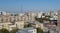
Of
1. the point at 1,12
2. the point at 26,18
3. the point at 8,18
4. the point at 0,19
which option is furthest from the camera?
the point at 1,12

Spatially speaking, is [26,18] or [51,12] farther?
[51,12]

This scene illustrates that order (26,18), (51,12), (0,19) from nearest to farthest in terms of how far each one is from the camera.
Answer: (0,19)
(26,18)
(51,12)

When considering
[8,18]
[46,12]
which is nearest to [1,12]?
[8,18]

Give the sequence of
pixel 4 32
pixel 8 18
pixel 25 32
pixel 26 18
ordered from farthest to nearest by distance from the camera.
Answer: pixel 26 18 < pixel 8 18 < pixel 4 32 < pixel 25 32

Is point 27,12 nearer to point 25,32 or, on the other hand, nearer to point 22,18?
point 22,18

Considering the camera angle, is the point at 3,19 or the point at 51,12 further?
the point at 51,12

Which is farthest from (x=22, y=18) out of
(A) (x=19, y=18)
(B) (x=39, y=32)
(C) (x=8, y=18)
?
(B) (x=39, y=32)

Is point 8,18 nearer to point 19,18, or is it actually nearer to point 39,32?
point 19,18

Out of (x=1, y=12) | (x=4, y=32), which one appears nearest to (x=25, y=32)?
(x=4, y=32)

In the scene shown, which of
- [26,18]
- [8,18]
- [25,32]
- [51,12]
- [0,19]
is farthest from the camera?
[51,12]
